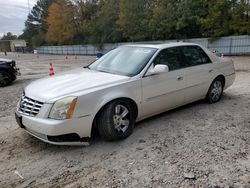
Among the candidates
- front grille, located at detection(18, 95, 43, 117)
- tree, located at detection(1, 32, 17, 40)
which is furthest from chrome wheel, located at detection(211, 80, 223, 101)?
tree, located at detection(1, 32, 17, 40)

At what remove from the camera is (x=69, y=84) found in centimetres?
380

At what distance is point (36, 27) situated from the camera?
236ft

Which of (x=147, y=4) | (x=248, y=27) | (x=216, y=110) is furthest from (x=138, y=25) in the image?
(x=216, y=110)

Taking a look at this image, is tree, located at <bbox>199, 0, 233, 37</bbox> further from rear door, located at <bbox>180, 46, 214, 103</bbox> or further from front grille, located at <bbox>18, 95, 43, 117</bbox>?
front grille, located at <bbox>18, 95, 43, 117</bbox>

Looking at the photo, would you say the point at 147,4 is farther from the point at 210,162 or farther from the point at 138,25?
the point at 210,162

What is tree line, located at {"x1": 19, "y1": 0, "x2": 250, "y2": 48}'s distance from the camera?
22.9m

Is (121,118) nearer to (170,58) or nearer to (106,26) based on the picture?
(170,58)

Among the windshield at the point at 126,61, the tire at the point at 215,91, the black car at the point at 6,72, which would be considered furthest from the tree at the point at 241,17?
the windshield at the point at 126,61

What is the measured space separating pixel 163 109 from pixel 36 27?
75.0 meters

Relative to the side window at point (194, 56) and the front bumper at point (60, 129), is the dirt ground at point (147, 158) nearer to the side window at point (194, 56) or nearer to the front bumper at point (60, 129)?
the front bumper at point (60, 129)

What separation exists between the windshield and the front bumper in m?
1.24

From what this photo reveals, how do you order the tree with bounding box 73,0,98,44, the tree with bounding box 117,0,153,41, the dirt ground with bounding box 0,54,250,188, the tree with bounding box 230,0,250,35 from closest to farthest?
the dirt ground with bounding box 0,54,250,188
the tree with bounding box 230,0,250,35
the tree with bounding box 117,0,153,41
the tree with bounding box 73,0,98,44

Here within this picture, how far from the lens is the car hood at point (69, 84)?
3520 millimetres

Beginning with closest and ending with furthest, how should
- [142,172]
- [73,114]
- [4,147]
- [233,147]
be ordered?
[142,172] < [73,114] < [233,147] < [4,147]
